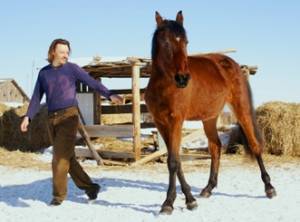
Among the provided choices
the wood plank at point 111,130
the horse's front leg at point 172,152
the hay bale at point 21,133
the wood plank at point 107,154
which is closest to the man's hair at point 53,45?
the horse's front leg at point 172,152

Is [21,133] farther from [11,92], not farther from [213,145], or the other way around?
[11,92]

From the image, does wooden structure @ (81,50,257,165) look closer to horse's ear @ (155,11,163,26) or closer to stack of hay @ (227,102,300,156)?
stack of hay @ (227,102,300,156)

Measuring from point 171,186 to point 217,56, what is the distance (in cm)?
246

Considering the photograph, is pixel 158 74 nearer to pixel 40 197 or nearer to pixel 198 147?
pixel 40 197

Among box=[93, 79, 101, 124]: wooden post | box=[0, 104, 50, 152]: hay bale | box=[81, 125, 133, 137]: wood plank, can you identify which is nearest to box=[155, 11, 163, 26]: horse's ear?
box=[81, 125, 133, 137]: wood plank

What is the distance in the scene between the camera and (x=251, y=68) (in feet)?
41.2

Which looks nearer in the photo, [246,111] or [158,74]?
[158,74]

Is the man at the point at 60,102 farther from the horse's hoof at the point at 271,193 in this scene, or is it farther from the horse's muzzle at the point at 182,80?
the horse's hoof at the point at 271,193

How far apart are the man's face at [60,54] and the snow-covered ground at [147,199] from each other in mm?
1810

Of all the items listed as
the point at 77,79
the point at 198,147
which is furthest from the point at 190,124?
the point at 77,79

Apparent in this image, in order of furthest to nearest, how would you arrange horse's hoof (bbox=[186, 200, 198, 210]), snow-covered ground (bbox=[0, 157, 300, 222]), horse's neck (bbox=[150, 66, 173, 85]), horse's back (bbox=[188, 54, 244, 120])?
horse's back (bbox=[188, 54, 244, 120]) < horse's hoof (bbox=[186, 200, 198, 210]) < horse's neck (bbox=[150, 66, 173, 85]) < snow-covered ground (bbox=[0, 157, 300, 222])

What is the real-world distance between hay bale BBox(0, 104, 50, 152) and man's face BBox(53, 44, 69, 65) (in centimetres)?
819

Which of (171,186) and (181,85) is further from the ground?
(181,85)

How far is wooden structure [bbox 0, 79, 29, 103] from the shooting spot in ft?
117
